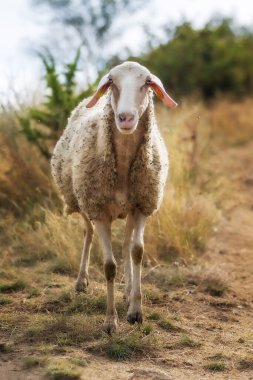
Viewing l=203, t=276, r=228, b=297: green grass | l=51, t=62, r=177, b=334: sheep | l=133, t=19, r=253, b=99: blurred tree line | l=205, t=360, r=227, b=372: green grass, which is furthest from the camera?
l=133, t=19, r=253, b=99: blurred tree line

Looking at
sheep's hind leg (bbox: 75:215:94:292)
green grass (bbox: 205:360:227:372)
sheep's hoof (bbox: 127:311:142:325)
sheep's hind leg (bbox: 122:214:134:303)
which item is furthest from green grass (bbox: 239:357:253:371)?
sheep's hind leg (bbox: 75:215:94:292)

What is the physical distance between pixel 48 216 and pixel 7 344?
260 centimetres

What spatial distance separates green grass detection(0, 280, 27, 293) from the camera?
646cm

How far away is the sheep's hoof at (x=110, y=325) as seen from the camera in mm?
5277

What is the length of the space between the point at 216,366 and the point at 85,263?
6.82ft

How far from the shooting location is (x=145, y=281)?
22.3ft

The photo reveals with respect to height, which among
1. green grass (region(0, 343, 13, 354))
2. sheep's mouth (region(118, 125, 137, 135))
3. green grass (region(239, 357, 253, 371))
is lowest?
green grass (region(239, 357, 253, 371))

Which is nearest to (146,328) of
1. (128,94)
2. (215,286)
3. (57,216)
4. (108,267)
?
(108,267)

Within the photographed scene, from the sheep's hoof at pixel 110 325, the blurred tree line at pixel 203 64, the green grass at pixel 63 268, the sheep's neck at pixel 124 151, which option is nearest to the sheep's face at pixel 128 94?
the sheep's neck at pixel 124 151

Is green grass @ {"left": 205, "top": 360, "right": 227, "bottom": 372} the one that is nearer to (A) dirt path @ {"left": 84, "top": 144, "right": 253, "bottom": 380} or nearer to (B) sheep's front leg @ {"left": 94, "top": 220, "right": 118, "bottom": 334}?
(A) dirt path @ {"left": 84, "top": 144, "right": 253, "bottom": 380}

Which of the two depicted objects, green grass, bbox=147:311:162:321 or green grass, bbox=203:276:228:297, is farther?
green grass, bbox=203:276:228:297

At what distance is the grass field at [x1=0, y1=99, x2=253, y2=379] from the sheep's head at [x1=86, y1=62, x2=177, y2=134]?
4.77 feet

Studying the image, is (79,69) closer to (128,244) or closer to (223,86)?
(128,244)

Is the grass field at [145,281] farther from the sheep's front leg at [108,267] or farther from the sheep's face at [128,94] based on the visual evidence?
the sheep's face at [128,94]
